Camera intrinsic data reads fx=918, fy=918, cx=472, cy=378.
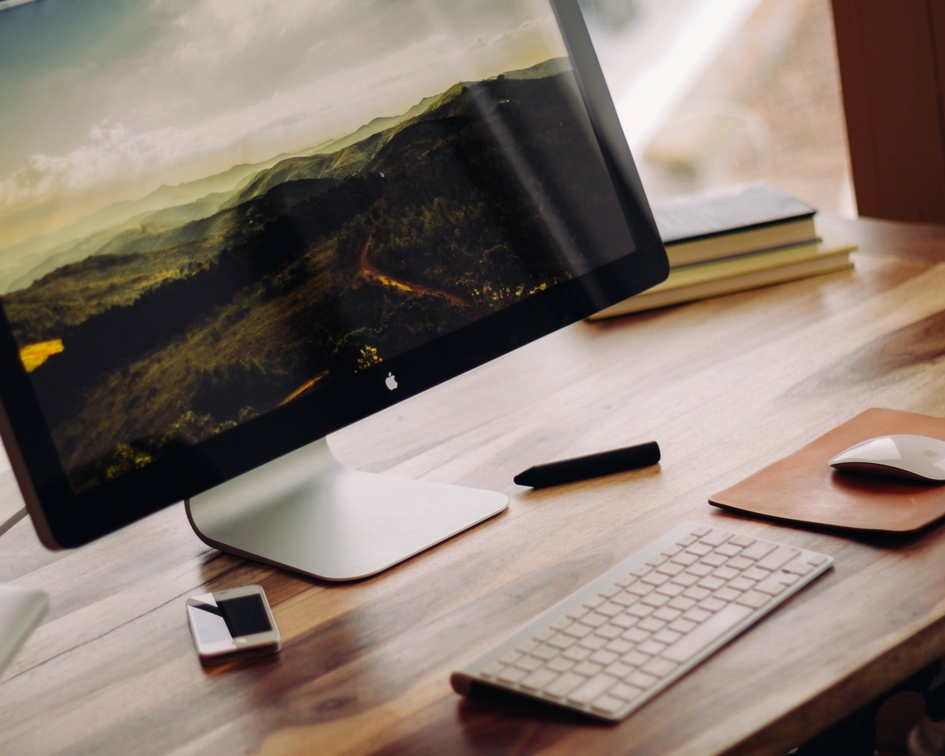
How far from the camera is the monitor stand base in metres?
0.79

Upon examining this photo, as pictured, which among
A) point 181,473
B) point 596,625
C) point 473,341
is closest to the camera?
point 596,625

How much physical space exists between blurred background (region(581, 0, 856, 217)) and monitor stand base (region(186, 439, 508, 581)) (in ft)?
9.32

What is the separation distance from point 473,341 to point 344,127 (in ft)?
0.72

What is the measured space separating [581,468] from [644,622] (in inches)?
11.2

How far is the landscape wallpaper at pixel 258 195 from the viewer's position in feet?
2.17

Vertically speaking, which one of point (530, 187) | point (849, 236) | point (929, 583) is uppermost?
A: point (530, 187)

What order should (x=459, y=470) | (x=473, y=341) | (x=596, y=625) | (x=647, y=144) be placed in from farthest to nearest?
(x=647, y=144), (x=459, y=470), (x=473, y=341), (x=596, y=625)

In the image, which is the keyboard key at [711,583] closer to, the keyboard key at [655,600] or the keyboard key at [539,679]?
the keyboard key at [655,600]

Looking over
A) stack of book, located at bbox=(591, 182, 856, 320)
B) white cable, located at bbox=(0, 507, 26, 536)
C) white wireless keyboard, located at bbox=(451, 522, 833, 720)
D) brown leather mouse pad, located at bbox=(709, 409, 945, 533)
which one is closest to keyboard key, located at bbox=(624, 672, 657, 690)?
white wireless keyboard, located at bbox=(451, 522, 833, 720)

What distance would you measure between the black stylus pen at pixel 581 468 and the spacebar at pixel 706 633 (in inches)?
10.8

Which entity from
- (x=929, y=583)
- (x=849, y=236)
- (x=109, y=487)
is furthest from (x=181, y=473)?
(x=849, y=236)

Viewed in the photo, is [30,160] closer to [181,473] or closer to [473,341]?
→ [181,473]

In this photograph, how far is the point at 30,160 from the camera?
66 cm

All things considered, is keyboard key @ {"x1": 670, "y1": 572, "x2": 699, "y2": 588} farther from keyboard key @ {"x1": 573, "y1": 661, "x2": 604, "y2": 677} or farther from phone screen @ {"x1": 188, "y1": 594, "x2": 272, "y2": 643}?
phone screen @ {"x1": 188, "y1": 594, "x2": 272, "y2": 643}
